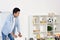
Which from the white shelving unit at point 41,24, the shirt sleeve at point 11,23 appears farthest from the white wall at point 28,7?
the shirt sleeve at point 11,23

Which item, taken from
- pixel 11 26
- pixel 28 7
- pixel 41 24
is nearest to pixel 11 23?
pixel 11 26

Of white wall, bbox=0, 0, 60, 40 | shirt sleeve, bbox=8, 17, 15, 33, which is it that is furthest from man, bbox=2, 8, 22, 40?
white wall, bbox=0, 0, 60, 40

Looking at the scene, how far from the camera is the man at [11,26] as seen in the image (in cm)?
414

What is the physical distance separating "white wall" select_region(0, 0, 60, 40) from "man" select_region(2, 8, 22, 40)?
0.41 feet

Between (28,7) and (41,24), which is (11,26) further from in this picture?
(41,24)

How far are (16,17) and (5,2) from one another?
0.46m

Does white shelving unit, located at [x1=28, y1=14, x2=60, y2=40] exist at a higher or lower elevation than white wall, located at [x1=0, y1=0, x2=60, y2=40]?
lower

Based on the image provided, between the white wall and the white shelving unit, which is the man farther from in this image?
the white shelving unit

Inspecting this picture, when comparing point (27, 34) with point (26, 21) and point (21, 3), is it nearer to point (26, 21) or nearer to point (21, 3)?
point (26, 21)

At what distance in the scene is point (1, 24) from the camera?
4.12 metres

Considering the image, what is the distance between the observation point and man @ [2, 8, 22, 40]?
4.14m

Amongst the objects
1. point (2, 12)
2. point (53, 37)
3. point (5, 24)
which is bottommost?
point (53, 37)

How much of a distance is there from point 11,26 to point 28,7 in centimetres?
67

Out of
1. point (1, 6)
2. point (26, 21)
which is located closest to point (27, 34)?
point (26, 21)
